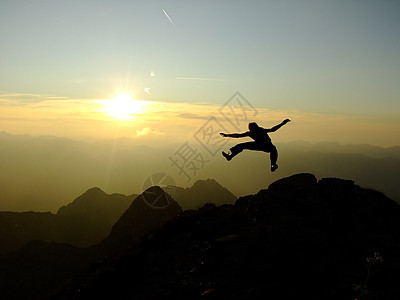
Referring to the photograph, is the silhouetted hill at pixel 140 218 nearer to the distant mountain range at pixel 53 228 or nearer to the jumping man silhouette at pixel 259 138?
the distant mountain range at pixel 53 228

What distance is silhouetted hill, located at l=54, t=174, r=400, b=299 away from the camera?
25.7 ft

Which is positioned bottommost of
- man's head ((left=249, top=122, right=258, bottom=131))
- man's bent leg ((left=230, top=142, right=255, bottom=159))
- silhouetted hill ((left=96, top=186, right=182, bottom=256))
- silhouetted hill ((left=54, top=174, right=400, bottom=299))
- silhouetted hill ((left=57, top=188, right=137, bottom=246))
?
silhouetted hill ((left=57, top=188, right=137, bottom=246))

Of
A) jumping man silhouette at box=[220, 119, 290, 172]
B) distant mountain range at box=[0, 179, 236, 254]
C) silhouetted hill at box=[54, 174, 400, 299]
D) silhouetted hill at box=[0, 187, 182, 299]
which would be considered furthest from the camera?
distant mountain range at box=[0, 179, 236, 254]

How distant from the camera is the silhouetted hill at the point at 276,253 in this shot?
7.82 m

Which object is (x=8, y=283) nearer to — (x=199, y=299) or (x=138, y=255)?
(x=138, y=255)

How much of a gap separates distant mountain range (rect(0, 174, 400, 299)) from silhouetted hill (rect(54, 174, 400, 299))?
0.11 ft

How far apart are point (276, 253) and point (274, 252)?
0.12 metres

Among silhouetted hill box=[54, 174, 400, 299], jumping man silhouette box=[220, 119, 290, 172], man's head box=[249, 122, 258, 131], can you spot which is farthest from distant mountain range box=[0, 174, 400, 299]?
man's head box=[249, 122, 258, 131]

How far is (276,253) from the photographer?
931 centimetres

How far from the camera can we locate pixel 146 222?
273 feet

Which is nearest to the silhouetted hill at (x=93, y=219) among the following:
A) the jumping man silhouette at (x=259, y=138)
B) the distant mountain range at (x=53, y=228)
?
the distant mountain range at (x=53, y=228)

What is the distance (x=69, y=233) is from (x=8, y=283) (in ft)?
237

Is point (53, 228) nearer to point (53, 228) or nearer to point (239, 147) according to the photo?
point (53, 228)

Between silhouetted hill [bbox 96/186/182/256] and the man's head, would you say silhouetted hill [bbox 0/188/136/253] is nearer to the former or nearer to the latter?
silhouetted hill [bbox 96/186/182/256]
